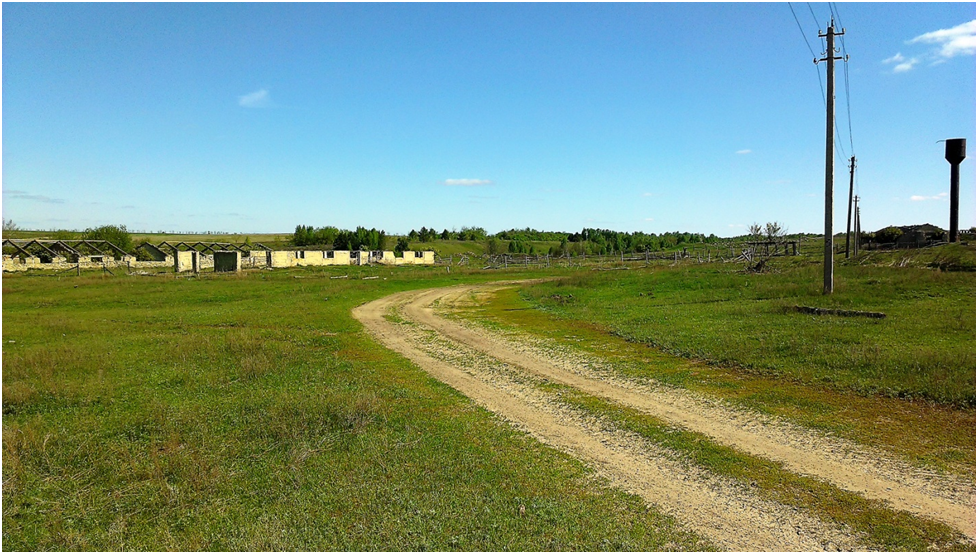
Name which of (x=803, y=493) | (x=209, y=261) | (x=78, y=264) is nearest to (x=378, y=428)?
(x=803, y=493)

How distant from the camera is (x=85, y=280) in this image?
4078cm

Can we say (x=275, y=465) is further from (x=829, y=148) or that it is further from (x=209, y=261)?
(x=209, y=261)

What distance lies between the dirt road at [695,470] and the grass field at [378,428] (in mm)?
348

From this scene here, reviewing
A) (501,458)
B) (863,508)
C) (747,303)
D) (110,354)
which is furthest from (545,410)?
(747,303)

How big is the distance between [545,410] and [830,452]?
4007 mm

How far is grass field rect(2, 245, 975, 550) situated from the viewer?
511cm

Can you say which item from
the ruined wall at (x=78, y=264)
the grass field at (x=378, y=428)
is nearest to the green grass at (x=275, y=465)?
the grass field at (x=378, y=428)

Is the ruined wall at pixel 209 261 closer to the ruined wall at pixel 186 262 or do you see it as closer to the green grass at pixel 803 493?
the ruined wall at pixel 186 262

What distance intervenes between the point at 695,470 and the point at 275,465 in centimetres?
504

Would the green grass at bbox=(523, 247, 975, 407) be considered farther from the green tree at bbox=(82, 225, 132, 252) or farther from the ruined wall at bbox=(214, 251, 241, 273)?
the green tree at bbox=(82, 225, 132, 252)

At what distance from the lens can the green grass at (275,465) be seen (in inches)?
197

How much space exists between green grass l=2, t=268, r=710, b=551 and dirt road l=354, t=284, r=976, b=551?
415mm

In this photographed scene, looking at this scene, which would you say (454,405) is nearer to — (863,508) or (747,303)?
(863,508)

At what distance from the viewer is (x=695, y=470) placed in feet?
20.6
